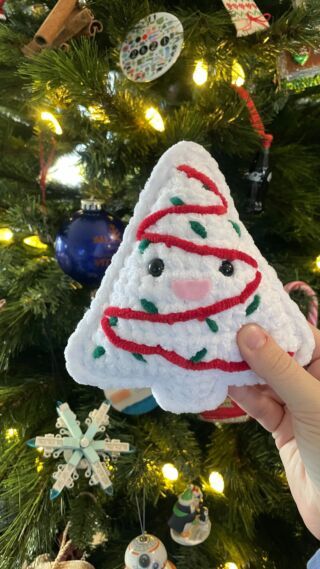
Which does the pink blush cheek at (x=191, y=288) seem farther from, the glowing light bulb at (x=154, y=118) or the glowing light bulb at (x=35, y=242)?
the glowing light bulb at (x=35, y=242)

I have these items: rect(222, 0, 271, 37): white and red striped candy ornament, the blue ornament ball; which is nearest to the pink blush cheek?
the blue ornament ball

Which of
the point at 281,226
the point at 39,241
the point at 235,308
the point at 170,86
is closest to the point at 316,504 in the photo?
the point at 235,308

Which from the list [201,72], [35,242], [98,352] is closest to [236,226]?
[98,352]

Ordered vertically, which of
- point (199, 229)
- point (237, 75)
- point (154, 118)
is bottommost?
point (199, 229)

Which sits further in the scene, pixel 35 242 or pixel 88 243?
pixel 35 242

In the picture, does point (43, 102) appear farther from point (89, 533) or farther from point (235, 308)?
point (89, 533)

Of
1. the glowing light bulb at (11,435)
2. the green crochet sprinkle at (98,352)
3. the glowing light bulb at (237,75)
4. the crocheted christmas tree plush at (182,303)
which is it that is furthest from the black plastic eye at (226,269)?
the glowing light bulb at (11,435)

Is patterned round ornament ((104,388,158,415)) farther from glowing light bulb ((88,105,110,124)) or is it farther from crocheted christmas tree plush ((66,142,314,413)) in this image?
glowing light bulb ((88,105,110,124))

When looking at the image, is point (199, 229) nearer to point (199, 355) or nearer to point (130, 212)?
point (199, 355)
